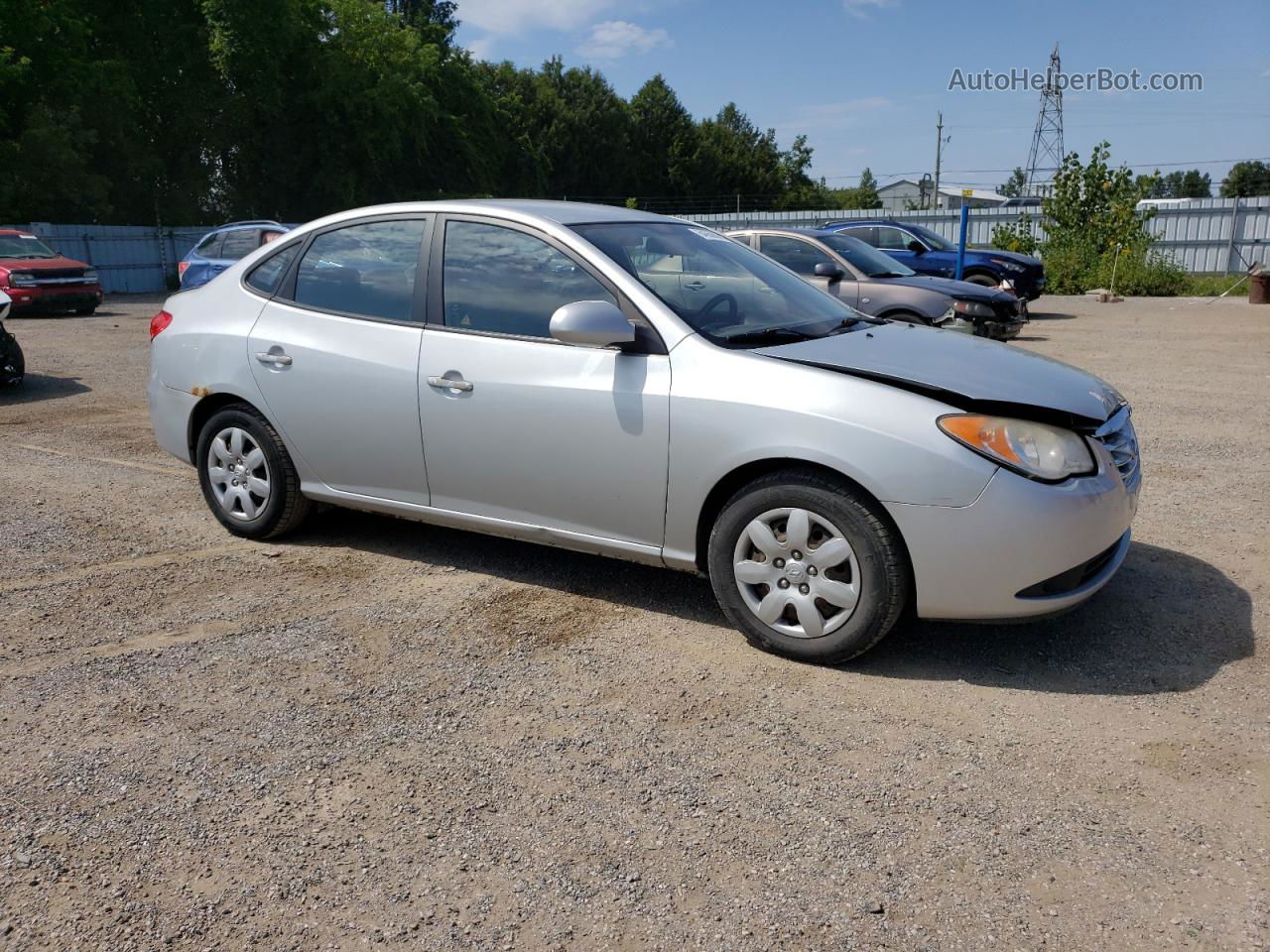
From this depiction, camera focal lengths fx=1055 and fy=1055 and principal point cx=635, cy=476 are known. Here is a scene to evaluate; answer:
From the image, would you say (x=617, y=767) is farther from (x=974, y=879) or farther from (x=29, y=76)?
(x=29, y=76)

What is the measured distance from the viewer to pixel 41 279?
66.6ft

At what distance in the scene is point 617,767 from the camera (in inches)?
129

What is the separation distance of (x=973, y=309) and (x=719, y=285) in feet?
31.2

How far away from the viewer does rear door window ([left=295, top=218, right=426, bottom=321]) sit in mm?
4875

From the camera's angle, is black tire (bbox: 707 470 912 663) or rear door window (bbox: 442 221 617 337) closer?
black tire (bbox: 707 470 912 663)

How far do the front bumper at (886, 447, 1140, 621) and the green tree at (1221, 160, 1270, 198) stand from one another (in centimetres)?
6596

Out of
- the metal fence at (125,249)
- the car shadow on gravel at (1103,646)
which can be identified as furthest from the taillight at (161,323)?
the metal fence at (125,249)

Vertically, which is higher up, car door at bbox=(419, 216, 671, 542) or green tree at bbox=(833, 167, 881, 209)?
green tree at bbox=(833, 167, 881, 209)

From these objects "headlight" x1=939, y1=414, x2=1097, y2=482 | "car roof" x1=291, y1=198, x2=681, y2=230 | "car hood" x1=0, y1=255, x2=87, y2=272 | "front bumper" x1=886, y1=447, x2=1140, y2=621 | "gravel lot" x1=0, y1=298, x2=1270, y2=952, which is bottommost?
"gravel lot" x1=0, y1=298, x2=1270, y2=952

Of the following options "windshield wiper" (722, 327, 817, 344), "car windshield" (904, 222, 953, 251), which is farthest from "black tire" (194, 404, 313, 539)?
"car windshield" (904, 222, 953, 251)

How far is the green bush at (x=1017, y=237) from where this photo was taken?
26.4m

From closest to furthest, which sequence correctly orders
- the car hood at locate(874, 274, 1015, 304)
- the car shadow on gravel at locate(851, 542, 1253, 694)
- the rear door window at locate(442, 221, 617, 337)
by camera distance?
the car shadow on gravel at locate(851, 542, 1253, 694) < the rear door window at locate(442, 221, 617, 337) < the car hood at locate(874, 274, 1015, 304)

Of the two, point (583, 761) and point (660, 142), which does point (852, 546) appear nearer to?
point (583, 761)

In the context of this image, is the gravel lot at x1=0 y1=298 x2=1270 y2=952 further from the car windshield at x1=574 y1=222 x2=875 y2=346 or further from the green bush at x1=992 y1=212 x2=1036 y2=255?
Result: the green bush at x1=992 y1=212 x2=1036 y2=255
